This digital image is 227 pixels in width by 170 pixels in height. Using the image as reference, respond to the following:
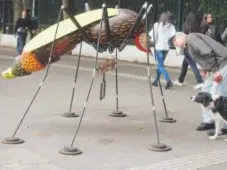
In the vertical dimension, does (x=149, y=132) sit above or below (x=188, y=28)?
below

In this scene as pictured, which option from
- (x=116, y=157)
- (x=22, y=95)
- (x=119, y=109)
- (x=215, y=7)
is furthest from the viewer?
(x=215, y=7)

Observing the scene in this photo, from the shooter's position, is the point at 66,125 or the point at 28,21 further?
the point at 28,21

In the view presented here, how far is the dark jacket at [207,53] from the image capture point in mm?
7020

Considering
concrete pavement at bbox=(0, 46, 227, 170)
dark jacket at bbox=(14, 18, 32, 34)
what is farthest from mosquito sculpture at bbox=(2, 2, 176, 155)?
dark jacket at bbox=(14, 18, 32, 34)

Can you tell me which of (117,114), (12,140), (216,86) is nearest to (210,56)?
(216,86)

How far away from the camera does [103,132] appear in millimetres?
7445

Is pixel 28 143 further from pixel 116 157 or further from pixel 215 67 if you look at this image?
pixel 215 67

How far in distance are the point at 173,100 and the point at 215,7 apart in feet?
19.4

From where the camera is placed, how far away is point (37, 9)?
21.8m

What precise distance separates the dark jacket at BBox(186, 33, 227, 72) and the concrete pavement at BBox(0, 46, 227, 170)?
1.08 meters

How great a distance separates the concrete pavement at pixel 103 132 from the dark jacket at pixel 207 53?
108cm

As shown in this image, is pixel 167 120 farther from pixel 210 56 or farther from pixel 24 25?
pixel 24 25

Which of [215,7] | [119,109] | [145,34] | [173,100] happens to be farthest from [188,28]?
[215,7]

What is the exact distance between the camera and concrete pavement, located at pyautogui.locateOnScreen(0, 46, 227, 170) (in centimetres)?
598
